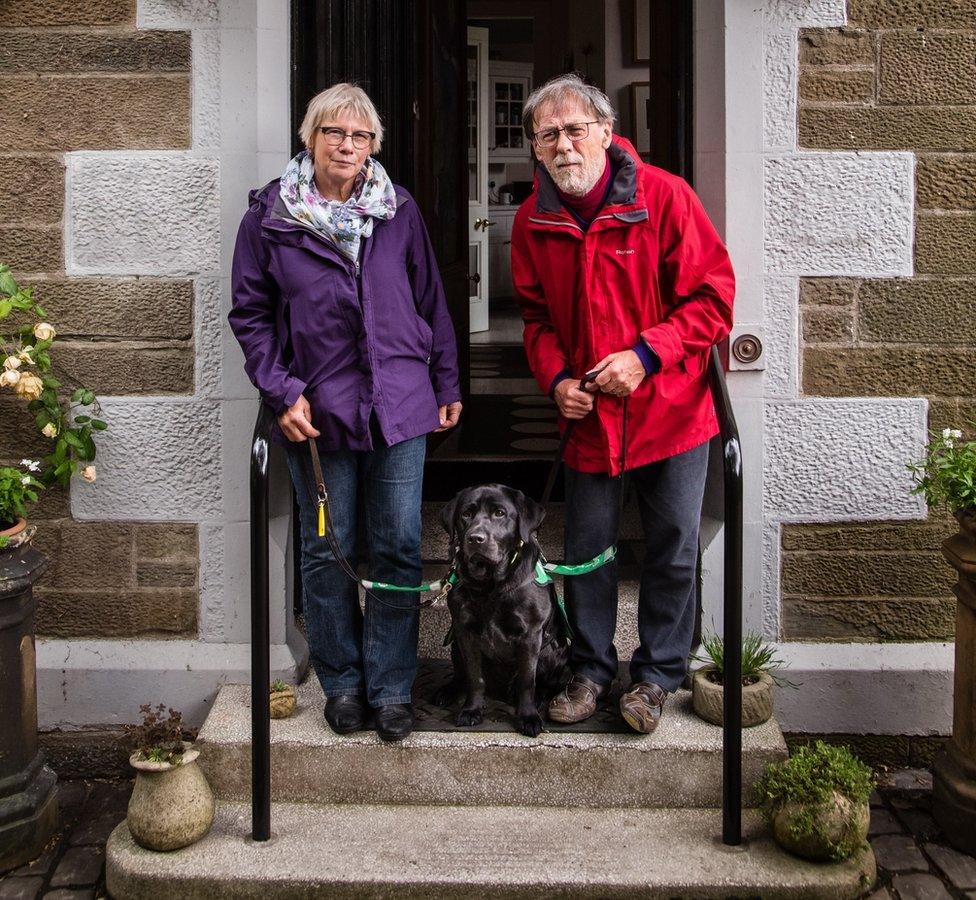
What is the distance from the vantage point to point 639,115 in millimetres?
9328

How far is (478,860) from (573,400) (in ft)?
3.92

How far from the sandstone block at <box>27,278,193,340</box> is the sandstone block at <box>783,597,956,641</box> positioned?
2045 millimetres

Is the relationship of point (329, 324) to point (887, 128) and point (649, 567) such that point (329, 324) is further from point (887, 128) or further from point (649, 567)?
point (887, 128)

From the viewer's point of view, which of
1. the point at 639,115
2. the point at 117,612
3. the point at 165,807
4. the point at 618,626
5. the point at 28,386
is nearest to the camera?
the point at 165,807

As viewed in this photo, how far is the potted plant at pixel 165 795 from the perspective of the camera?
124 inches

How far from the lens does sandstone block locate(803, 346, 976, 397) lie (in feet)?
12.2

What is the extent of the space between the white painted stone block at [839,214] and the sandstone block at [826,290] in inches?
1.0

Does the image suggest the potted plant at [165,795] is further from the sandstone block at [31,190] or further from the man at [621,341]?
the sandstone block at [31,190]

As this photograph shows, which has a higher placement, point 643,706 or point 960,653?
point 960,653

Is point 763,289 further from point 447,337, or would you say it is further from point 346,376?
point 346,376

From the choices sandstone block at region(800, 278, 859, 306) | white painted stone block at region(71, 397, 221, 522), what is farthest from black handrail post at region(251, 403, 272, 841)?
sandstone block at region(800, 278, 859, 306)

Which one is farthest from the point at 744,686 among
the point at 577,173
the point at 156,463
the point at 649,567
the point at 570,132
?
the point at 156,463

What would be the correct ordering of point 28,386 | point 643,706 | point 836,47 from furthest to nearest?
point 836,47
point 28,386
point 643,706

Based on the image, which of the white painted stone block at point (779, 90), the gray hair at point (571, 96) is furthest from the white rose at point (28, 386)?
the white painted stone block at point (779, 90)
